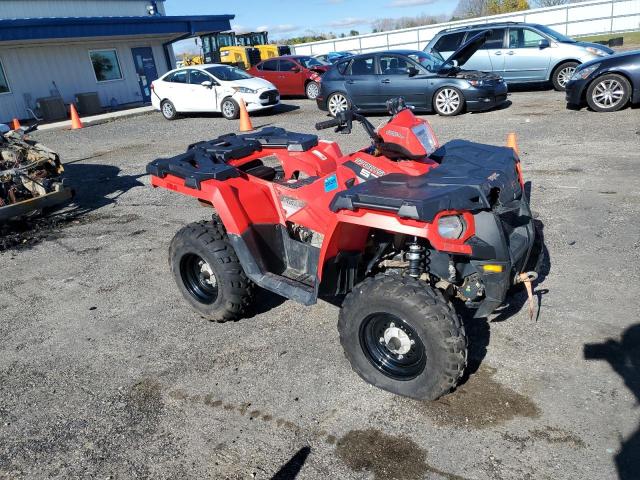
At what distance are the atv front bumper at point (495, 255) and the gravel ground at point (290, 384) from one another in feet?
2.16

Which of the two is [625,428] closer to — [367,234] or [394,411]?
[394,411]

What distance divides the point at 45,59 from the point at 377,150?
20719 millimetres

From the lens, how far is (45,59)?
19.8 metres

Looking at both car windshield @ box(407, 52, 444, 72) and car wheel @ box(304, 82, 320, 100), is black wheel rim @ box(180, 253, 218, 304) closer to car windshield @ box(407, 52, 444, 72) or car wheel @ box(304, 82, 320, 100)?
car windshield @ box(407, 52, 444, 72)

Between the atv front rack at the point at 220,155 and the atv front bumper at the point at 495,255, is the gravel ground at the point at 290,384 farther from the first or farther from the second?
the atv front rack at the point at 220,155

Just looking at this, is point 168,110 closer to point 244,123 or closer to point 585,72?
point 244,123

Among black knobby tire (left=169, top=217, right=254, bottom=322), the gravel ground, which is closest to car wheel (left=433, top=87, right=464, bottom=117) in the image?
the gravel ground

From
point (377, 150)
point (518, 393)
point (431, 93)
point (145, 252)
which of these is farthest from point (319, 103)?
point (518, 393)

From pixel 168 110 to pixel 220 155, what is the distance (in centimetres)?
1344

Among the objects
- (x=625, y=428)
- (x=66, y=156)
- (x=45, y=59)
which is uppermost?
(x=45, y=59)

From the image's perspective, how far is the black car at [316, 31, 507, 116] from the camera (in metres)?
11.9

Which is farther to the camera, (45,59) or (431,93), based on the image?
(45,59)

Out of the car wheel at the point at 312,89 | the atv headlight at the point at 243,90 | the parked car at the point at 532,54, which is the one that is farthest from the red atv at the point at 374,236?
the car wheel at the point at 312,89

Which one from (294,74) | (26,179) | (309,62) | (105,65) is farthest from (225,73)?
(26,179)
